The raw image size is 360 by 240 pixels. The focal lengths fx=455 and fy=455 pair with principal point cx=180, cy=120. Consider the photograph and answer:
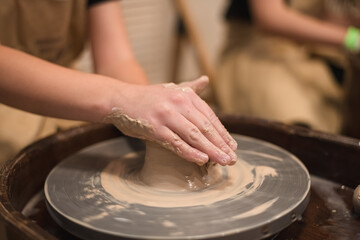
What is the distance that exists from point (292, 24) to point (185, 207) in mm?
1351

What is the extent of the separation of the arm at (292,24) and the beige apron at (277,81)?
127 millimetres

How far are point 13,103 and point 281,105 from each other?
121 cm

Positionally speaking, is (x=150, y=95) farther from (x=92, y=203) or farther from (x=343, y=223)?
(x=343, y=223)

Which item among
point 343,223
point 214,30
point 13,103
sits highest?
point 13,103

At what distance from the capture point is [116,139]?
1115mm

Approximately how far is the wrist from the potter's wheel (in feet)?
3.05

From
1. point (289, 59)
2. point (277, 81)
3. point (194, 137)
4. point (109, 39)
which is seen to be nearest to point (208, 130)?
point (194, 137)

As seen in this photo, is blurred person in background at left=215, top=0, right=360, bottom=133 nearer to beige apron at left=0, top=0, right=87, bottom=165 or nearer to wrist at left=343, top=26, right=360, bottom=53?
wrist at left=343, top=26, right=360, bottom=53

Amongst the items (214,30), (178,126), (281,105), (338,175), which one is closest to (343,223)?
(338,175)

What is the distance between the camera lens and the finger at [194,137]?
0.81 meters

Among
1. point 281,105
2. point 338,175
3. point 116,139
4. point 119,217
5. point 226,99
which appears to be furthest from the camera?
point 226,99

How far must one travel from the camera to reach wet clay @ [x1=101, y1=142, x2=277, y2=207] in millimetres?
835

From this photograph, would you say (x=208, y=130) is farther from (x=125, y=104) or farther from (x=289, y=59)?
(x=289, y=59)

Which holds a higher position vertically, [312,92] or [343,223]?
[343,223]
